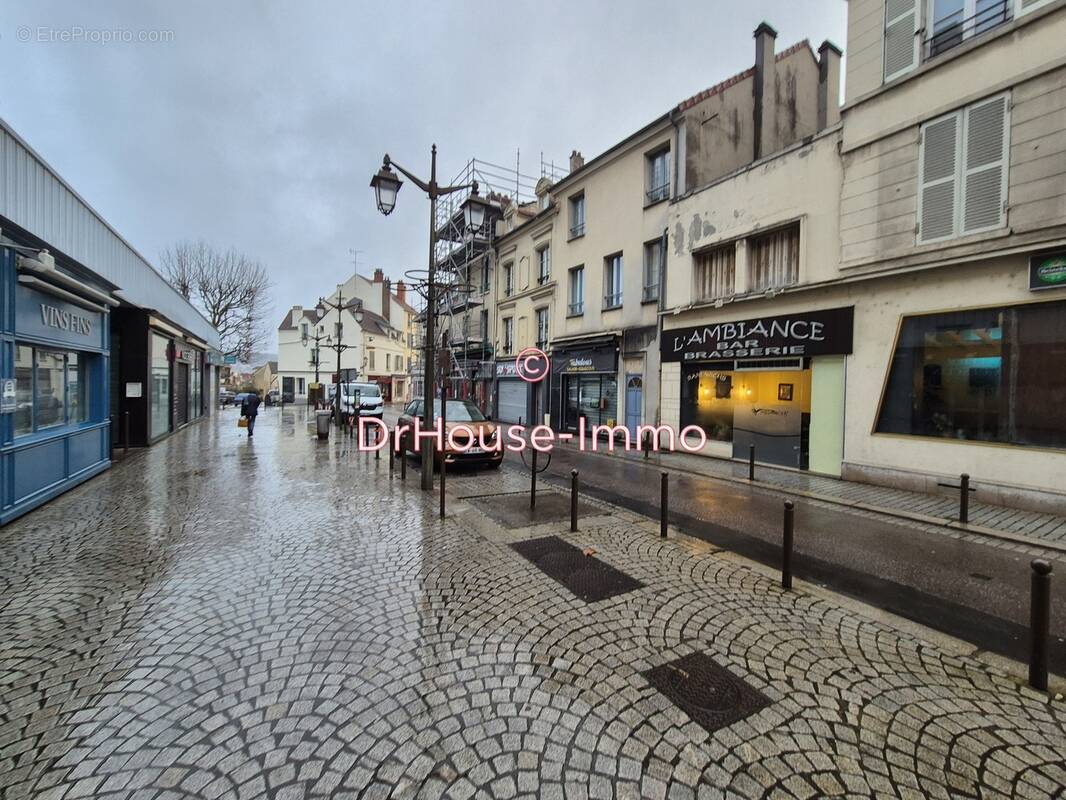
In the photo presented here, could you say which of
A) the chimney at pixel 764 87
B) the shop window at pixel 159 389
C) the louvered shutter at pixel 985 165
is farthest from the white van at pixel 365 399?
the louvered shutter at pixel 985 165

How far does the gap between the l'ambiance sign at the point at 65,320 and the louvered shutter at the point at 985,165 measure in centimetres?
1463

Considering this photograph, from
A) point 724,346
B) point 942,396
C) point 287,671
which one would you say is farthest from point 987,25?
point 287,671

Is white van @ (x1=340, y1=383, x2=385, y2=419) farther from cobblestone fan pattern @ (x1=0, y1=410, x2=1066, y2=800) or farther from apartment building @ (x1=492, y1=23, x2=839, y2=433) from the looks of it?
cobblestone fan pattern @ (x1=0, y1=410, x2=1066, y2=800)

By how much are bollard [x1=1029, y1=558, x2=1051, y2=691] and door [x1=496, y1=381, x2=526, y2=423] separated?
19.0 metres

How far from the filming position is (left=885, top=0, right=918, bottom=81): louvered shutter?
28.0 feet

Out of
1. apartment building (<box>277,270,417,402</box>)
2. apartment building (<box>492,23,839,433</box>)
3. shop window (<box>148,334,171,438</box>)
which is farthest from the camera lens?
apartment building (<box>277,270,417,402</box>)

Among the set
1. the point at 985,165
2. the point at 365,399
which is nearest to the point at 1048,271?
the point at 985,165

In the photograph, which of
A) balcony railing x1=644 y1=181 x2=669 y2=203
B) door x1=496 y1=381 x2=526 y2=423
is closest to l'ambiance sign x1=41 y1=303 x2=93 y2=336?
balcony railing x1=644 y1=181 x2=669 y2=203

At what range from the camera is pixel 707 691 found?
2865mm

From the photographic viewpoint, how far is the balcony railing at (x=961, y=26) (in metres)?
7.55

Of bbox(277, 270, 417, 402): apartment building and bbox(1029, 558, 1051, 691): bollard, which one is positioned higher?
bbox(277, 270, 417, 402): apartment building

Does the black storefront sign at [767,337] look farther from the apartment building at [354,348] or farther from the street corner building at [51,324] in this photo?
the apartment building at [354,348]

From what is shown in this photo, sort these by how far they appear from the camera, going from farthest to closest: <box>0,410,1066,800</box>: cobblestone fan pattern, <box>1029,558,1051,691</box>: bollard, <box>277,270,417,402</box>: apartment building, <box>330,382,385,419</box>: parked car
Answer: <box>277,270,417,402</box>: apartment building < <box>330,382,385,419</box>: parked car < <box>1029,558,1051,691</box>: bollard < <box>0,410,1066,800</box>: cobblestone fan pattern

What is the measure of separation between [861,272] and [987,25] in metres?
4.07
